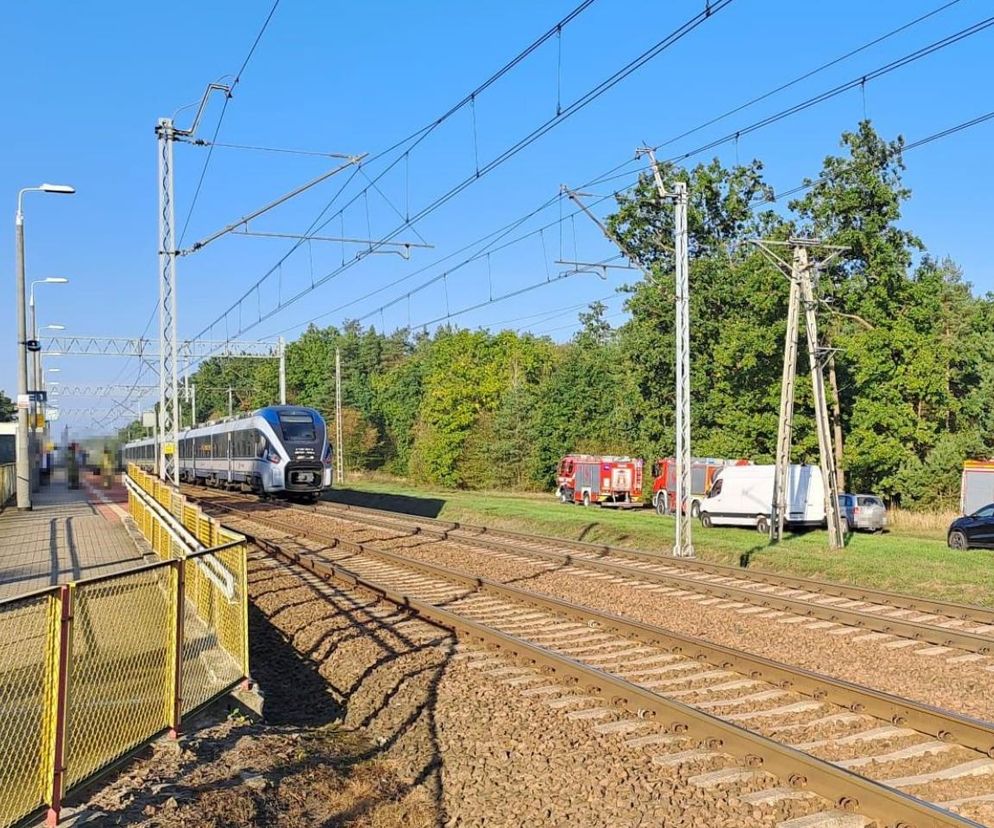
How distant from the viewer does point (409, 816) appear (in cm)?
596

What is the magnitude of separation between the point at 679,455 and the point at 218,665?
42.8 feet

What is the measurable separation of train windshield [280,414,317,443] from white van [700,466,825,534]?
14.3 metres

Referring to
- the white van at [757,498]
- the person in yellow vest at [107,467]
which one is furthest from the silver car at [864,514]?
the person in yellow vest at [107,467]

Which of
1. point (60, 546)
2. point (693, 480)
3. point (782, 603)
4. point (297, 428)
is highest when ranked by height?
point (297, 428)

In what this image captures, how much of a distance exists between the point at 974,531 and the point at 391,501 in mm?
23957

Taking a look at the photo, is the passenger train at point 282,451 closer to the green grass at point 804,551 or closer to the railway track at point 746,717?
the green grass at point 804,551

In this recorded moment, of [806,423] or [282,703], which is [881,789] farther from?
[806,423]

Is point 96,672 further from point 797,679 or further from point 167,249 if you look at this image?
point 167,249

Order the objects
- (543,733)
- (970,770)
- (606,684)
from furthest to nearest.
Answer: (606,684), (543,733), (970,770)

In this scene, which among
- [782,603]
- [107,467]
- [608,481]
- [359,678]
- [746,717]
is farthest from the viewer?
[107,467]

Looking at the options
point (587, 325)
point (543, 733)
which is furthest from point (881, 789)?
point (587, 325)

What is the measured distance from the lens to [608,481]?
4369 centimetres

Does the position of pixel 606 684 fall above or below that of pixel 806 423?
below

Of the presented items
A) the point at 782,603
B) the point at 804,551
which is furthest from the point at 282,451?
the point at 782,603
